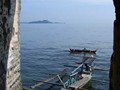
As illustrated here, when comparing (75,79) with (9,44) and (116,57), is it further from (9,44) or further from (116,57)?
(116,57)

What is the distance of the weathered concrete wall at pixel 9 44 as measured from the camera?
8.38 meters

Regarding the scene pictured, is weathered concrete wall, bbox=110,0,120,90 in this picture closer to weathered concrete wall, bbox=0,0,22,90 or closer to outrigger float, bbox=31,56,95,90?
weathered concrete wall, bbox=0,0,22,90

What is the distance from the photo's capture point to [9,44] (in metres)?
8.88

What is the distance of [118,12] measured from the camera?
2.37m

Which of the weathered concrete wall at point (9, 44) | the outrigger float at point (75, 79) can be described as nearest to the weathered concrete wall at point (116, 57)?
the weathered concrete wall at point (9, 44)

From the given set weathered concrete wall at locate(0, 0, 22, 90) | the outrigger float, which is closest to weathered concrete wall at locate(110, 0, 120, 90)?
weathered concrete wall at locate(0, 0, 22, 90)

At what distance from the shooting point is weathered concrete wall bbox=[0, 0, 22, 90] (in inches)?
330

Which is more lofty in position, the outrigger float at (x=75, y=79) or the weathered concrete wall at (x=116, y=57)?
the weathered concrete wall at (x=116, y=57)

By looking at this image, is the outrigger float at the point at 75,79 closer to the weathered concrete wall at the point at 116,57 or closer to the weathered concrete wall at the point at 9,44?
the weathered concrete wall at the point at 9,44

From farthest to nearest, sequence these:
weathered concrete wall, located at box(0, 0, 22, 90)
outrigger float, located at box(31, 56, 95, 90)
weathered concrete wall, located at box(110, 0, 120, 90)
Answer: outrigger float, located at box(31, 56, 95, 90), weathered concrete wall, located at box(0, 0, 22, 90), weathered concrete wall, located at box(110, 0, 120, 90)

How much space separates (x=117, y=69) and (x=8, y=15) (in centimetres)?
666

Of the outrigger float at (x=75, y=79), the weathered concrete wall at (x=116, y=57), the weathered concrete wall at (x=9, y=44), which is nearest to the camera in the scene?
the weathered concrete wall at (x=116, y=57)

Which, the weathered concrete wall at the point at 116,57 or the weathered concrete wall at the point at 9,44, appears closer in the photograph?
the weathered concrete wall at the point at 116,57

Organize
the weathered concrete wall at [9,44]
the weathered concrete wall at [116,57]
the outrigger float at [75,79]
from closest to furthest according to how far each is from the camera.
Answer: the weathered concrete wall at [116,57] → the weathered concrete wall at [9,44] → the outrigger float at [75,79]
